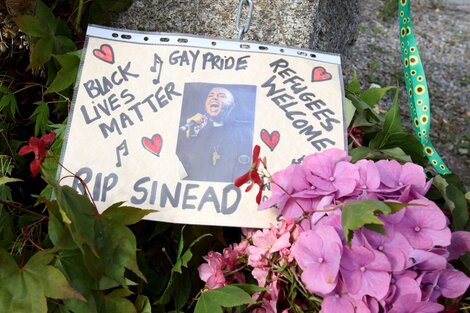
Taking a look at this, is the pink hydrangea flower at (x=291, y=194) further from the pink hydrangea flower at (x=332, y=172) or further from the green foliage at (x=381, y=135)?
the green foliage at (x=381, y=135)

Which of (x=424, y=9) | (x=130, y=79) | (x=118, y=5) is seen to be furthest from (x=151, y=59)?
(x=424, y=9)

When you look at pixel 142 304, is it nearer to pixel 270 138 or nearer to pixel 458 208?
pixel 270 138

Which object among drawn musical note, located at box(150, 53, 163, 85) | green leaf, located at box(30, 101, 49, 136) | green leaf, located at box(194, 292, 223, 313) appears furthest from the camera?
green leaf, located at box(30, 101, 49, 136)

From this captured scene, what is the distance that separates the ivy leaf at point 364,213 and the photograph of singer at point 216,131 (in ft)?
0.87

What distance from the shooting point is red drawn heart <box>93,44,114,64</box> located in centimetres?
100

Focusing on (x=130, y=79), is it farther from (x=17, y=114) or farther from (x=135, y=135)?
(x=17, y=114)

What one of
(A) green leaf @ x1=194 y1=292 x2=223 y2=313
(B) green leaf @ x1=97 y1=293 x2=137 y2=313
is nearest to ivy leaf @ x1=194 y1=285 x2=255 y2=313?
(A) green leaf @ x1=194 y1=292 x2=223 y2=313

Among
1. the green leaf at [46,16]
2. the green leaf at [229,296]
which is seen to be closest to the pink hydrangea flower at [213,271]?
the green leaf at [229,296]

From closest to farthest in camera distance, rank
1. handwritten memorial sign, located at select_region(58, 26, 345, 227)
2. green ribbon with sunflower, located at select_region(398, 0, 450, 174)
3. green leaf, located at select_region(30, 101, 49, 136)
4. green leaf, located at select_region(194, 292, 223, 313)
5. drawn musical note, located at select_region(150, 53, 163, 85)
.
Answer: green leaf, located at select_region(194, 292, 223, 313) < handwritten memorial sign, located at select_region(58, 26, 345, 227) < drawn musical note, located at select_region(150, 53, 163, 85) < green leaf, located at select_region(30, 101, 49, 136) < green ribbon with sunflower, located at select_region(398, 0, 450, 174)

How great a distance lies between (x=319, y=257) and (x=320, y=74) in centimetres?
42

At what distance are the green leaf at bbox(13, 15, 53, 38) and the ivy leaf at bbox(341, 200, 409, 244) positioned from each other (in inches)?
27.5

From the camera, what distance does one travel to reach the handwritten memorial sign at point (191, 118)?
0.88m

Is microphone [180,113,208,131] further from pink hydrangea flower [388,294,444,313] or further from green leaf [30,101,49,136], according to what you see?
pink hydrangea flower [388,294,444,313]

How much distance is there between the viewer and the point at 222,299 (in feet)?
2.46
